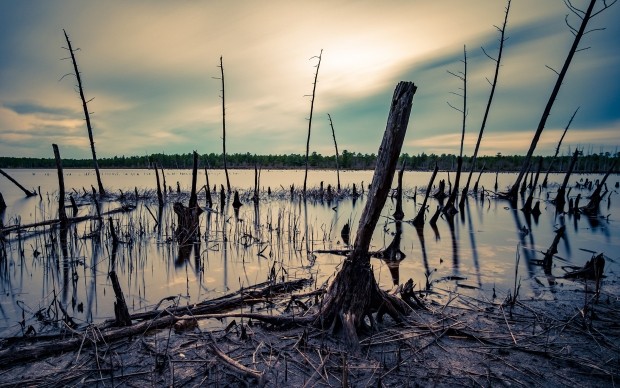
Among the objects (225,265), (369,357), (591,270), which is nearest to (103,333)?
(369,357)

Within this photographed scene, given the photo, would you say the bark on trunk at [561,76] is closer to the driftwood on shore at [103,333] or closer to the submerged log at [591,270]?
the submerged log at [591,270]

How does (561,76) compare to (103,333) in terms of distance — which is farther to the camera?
(561,76)

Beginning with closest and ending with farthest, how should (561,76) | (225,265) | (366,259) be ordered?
(366,259) < (225,265) < (561,76)

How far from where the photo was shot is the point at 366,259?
4301 millimetres

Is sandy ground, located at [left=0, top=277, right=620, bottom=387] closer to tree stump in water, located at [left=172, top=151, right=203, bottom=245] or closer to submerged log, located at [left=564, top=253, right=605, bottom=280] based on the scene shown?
submerged log, located at [left=564, top=253, right=605, bottom=280]

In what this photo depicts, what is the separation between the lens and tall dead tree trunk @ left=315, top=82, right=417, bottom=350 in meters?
4.03

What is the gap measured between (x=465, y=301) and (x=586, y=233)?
12604 mm

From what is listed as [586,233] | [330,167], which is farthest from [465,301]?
[330,167]

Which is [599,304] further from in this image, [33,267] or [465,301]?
[33,267]

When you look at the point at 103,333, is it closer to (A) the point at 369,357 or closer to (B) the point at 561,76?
(A) the point at 369,357

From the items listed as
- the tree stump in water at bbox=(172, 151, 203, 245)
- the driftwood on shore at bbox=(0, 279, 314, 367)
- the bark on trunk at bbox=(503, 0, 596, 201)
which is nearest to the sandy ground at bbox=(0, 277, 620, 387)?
the driftwood on shore at bbox=(0, 279, 314, 367)

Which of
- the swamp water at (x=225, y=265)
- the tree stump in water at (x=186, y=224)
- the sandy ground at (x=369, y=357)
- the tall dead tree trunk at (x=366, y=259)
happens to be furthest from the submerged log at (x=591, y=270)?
the tree stump in water at (x=186, y=224)

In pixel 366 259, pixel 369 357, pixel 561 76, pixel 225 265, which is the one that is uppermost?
pixel 561 76

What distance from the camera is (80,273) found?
7.71 m
